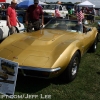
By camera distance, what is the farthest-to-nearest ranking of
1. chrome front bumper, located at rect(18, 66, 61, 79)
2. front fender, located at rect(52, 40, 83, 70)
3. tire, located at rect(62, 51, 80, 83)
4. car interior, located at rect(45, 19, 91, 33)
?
car interior, located at rect(45, 19, 91, 33), tire, located at rect(62, 51, 80, 83), front fender, located at rect(52, 40, 83, 70), chrome front bumper, located at rect(18, 66, 61, 79)

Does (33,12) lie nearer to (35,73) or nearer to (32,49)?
(32,49)

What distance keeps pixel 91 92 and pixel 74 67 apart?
2.29 ft

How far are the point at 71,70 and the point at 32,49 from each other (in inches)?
35.8

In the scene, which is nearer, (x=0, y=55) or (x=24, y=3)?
(x=0, y=55)

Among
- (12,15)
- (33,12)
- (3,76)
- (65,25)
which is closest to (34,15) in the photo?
(33,12)

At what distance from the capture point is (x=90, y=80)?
4445 millimetres

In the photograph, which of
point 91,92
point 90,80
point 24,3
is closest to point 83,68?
point 90,80

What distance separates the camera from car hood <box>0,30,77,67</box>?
3.81 metres

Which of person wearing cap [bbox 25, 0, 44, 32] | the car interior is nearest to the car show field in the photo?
the car interior

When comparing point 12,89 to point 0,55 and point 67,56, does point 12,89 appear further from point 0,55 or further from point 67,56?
point 67,56

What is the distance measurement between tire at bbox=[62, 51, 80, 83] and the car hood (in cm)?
38

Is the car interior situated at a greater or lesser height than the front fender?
greater

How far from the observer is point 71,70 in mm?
4082

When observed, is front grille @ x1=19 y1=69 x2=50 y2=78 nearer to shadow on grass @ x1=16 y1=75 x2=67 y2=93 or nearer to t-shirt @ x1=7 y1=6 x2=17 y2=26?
shadow on grass @ x1=16 y1=75 x2=67 y2=93
